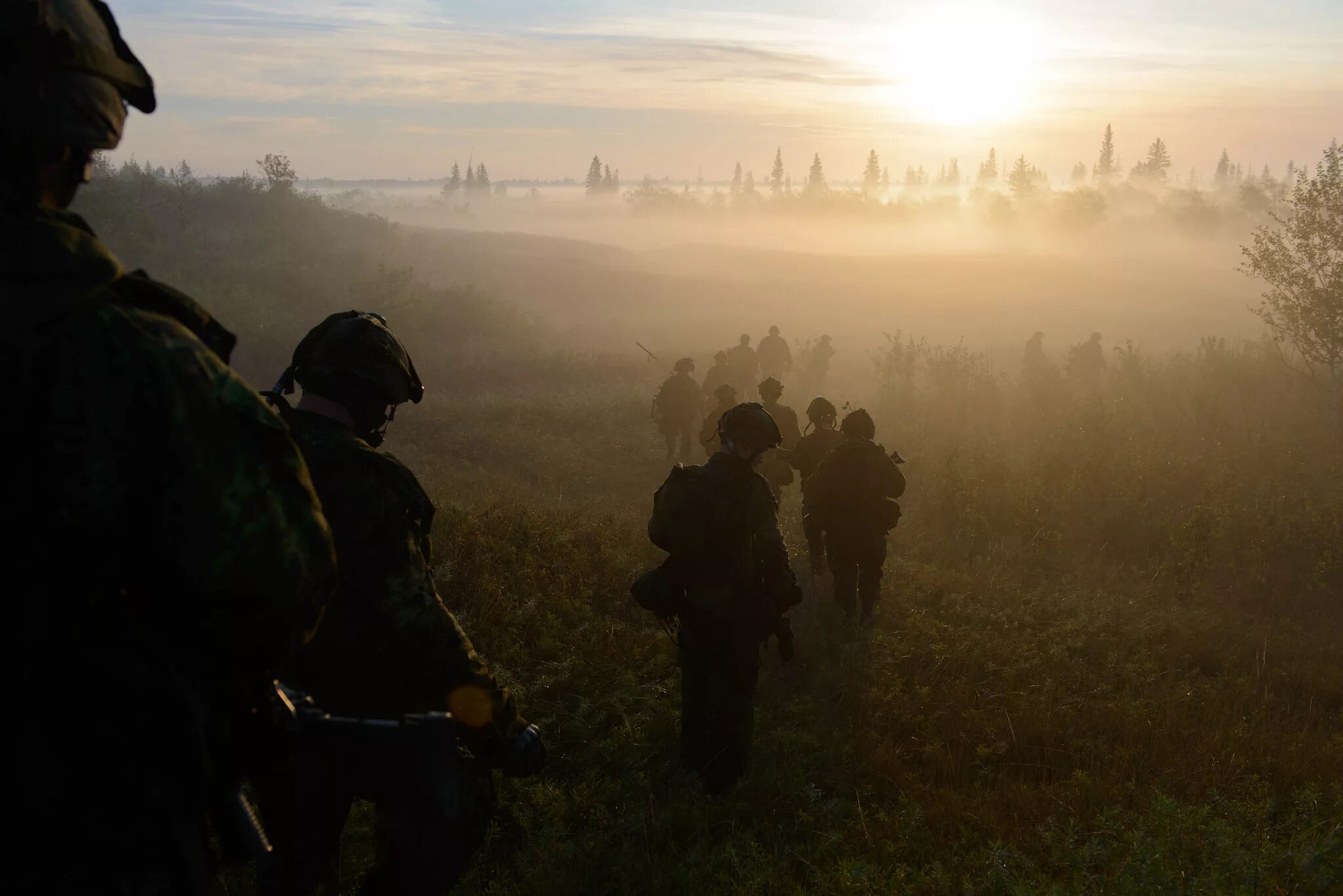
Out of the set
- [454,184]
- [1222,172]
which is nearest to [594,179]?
[454,184]

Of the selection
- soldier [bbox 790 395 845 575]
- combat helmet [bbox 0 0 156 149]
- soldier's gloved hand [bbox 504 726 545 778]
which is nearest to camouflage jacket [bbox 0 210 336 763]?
combat helmet [bbox 0 0 156 149]

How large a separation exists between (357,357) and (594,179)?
519 ft

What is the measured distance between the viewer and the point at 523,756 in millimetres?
2490

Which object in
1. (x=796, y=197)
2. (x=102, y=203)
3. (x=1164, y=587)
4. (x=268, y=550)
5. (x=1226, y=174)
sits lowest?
(x=1164, y=587)

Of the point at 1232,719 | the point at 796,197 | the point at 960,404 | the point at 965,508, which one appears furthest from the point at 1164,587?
the point at 796,197

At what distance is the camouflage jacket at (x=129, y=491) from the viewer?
1.32m

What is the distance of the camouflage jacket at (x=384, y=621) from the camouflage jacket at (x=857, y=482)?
502cm

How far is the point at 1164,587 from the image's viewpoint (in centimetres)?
882

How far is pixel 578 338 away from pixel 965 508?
25.4m

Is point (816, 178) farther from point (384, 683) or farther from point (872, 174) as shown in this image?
point (384, 683)

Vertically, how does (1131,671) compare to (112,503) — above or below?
below

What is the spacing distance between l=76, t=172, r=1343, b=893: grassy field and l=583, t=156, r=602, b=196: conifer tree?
144 metres

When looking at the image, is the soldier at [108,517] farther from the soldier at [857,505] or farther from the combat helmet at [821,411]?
the combat helmet at [821,411]

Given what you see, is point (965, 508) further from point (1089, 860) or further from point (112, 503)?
point (112, 503)
